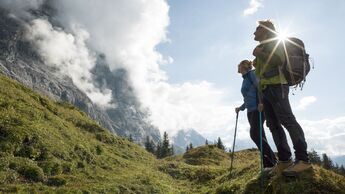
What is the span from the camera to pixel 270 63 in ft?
28.7

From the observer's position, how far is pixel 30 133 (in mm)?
19594

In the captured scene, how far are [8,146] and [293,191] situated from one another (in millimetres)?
14546

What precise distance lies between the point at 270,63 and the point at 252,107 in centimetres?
251

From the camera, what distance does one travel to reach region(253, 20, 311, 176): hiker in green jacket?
839 cm

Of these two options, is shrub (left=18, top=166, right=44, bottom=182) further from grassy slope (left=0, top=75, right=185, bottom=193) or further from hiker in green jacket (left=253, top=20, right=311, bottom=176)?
hiker in green jacket (left=253, top=20, right=311, bottom=176)

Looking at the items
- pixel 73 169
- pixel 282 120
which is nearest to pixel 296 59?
pixel 282 120

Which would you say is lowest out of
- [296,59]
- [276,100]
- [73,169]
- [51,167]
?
[51,167]

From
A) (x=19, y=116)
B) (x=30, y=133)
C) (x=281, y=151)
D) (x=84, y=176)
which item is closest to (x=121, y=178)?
(x=84, y=176)

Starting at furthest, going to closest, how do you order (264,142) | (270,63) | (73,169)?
(73,169) < (264,142) < (270,63)

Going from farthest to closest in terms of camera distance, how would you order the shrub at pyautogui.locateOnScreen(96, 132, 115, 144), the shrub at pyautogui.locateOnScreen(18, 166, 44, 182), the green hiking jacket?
the shrub at pyautogui.locateOnScreen(96, 132, 115, 144)
the shrub at pyautogui.locateOnScreen(18, 166, 44, 182)
the green hiking jacket

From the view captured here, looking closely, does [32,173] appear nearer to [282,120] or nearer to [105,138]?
[282,120]

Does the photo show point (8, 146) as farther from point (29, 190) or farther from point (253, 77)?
point (253, 77)

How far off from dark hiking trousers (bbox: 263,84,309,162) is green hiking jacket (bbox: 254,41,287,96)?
0.14 meters

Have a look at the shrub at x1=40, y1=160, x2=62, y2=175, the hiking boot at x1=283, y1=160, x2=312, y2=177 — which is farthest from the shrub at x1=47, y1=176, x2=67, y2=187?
the hiking boot at x1=283, y1=160, x2=312, y2=177
